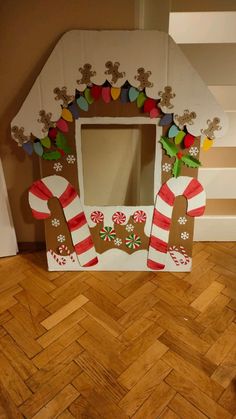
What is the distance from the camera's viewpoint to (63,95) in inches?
57.3

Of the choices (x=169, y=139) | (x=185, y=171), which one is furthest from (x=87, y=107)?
(x=185, y=171)

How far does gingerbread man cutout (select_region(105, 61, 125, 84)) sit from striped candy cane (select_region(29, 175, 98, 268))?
53 centimetres

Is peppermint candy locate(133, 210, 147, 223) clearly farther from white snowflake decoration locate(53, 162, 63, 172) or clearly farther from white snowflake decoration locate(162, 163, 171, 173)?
white snowflake decoration locate(53, 162, 63, 172)

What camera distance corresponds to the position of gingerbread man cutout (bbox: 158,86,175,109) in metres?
1.44

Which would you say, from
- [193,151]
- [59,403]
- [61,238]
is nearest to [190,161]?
[193,151]

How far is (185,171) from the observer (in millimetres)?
1611

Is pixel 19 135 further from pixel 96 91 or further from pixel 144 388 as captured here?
pixel 144 388

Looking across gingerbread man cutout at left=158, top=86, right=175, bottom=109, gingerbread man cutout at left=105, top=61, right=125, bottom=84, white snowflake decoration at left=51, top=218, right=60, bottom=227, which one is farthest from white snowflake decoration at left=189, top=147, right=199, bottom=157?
white snowflake decoration at left=51, top=218, right=60, bottom=227

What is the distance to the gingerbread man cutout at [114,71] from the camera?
140cm

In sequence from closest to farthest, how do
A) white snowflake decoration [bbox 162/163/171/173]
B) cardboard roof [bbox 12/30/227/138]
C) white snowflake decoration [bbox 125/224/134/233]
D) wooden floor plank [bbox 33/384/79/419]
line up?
wooden floor plank [bbox 33/384/79/419]
cardboard roof [bbox 12/30/227/138]
white snowflake decoration [bbox 162/163/171/173]
white snowflake decoration [bbox 125/224/134/233]

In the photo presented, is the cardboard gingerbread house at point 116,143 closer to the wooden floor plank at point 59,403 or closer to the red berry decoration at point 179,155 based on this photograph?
the red berry decoration at point 179,155

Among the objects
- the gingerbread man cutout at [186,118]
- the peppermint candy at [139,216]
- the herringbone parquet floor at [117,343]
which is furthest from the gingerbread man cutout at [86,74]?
the herringbone parquet floor at [117,343]

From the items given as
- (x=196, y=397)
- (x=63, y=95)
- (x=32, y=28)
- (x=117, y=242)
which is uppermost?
(x=32, y=28)

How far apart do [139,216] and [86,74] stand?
2.28 feet
